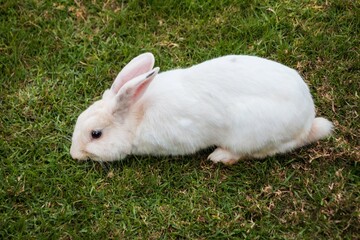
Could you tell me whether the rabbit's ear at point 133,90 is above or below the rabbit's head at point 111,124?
above

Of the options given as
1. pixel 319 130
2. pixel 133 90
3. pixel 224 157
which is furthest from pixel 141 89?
pixel 319 130

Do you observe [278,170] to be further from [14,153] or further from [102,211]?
[14,153]

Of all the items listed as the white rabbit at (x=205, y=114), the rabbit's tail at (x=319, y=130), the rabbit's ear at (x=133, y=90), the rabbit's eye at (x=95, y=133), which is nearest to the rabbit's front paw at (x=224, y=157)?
the white rabbit at (x=205, y=114)

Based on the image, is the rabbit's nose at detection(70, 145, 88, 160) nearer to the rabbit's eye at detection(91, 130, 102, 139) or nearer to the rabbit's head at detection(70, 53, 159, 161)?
the rabbit's head at detection(70, 53, 159, 161)

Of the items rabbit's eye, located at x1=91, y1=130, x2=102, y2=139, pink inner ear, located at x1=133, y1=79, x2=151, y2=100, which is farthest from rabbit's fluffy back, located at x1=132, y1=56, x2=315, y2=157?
rabbit's eye, located at x1=91, y1=130, x2=102, y2=139

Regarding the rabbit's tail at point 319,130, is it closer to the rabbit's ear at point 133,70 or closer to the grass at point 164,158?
the grass at point 164,158

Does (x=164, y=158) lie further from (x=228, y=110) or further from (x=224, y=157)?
(x=228, y=110)

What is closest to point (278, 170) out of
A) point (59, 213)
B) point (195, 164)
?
point (195, 164)
